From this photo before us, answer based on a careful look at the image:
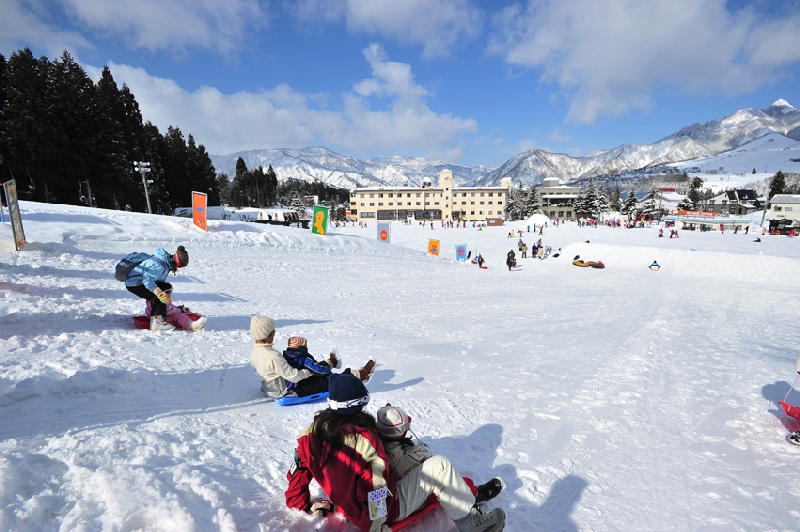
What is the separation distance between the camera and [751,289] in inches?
663

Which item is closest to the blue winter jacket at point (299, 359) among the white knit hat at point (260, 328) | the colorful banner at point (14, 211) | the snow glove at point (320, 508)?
the white knit hat at point (260, 328)

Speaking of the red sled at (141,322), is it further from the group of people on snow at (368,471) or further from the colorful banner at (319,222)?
the colorful banner at (319,222)

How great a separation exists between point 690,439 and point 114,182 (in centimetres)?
4222

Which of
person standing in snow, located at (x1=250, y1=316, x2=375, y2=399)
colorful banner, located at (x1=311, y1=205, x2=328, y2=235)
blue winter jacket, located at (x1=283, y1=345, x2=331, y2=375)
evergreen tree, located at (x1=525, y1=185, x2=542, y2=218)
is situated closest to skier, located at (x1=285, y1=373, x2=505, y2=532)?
person standing in snow, located at (x1=250, y1=316, x2=375, y2=399)

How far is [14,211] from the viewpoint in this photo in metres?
9.45

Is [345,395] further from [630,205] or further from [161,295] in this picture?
[630,205]

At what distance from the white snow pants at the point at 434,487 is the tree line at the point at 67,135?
3759 centimetres

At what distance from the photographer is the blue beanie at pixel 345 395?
95.0 inches

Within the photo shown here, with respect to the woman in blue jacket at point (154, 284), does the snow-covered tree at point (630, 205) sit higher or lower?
higher

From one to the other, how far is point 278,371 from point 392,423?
208cm

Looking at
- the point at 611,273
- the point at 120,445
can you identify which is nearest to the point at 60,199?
the point at 120,445

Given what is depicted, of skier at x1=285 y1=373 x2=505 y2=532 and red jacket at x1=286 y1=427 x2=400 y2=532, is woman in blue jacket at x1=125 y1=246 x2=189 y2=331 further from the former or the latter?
red jacket at x1=286 y1=427 x2=400 y2=532

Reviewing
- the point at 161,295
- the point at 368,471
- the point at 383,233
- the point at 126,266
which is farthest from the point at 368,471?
the point at 383,233

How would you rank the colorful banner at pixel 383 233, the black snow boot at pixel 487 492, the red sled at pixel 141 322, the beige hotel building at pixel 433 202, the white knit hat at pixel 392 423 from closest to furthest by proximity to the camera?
the white knit hat at pixel 392 423, the black snow boot at pixel 487 492, the red sled at pixel 141 322, the colorful banner at pixel 383 233, the beige hotel building at pixel 433 202
